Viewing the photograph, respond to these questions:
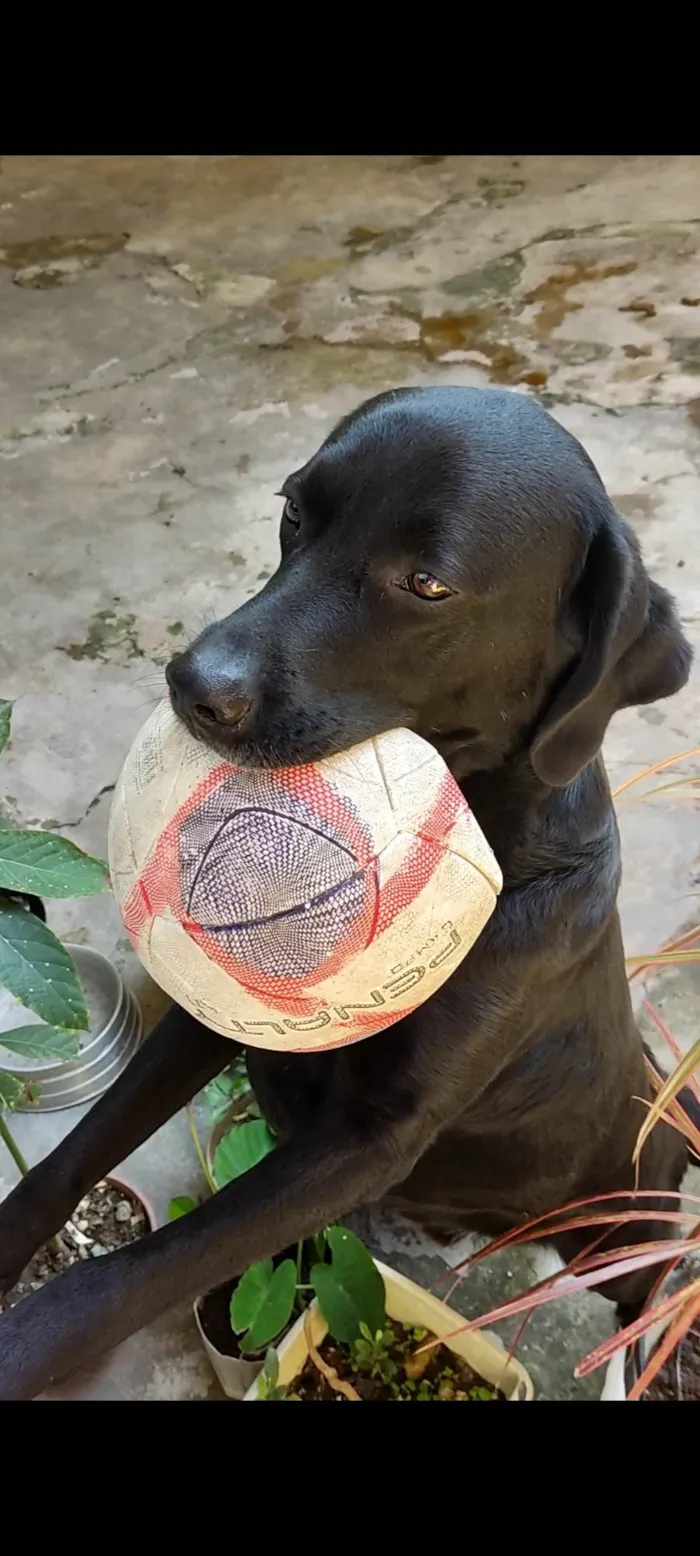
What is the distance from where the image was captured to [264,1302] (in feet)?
4.66

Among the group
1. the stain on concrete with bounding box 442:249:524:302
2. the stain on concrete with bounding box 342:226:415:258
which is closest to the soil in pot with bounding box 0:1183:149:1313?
the stain on concrete with bounding box 442:249:524:302

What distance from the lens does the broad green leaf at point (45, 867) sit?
114cm

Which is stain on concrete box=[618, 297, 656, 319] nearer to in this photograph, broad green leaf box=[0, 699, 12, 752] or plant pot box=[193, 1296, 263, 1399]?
broad green leaf box=[0, 699, 12, 752]

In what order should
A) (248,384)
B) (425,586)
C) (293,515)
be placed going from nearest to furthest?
(425,586) → (293,515) → (248,384)

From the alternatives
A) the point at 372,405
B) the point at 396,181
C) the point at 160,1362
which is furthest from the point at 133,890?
the point at 396,181

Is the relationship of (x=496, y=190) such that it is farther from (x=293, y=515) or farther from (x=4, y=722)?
(x=4, y=722)

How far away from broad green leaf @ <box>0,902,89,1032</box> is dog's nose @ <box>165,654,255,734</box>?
279 mm

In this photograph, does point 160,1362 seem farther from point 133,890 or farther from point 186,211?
point 186,211

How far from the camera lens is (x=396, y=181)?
4.43 meters

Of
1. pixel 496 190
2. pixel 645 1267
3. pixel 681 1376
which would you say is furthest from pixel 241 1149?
pixel 496 190

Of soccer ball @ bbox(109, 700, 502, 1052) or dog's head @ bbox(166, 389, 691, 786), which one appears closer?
soccer ball @ bbox(109, 700, 502, 1052)

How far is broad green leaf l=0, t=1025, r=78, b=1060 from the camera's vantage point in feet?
4.26

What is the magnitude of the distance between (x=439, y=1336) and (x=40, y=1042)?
0.62 meters

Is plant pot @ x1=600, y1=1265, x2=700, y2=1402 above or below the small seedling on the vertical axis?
below
